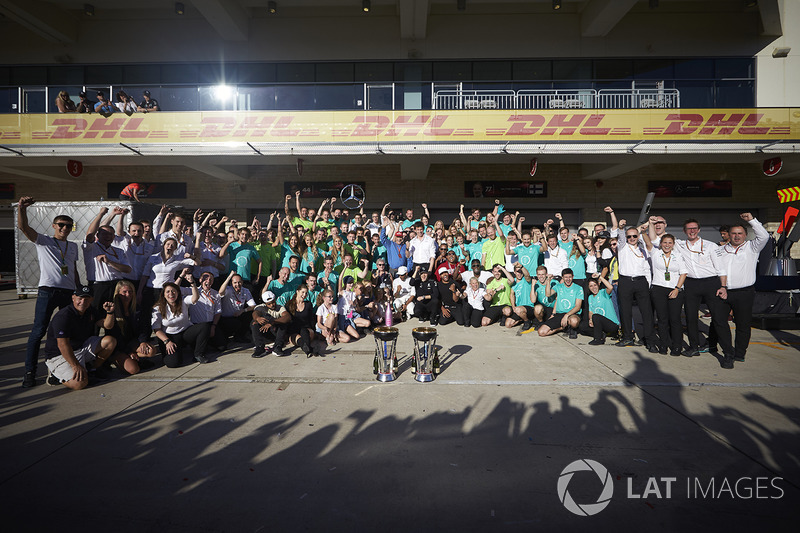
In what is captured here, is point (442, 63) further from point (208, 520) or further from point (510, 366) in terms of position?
point (208, 520)

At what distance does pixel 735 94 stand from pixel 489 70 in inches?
341

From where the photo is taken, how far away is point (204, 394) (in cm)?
423

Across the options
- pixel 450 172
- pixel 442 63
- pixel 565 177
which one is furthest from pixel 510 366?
pixel 442 63

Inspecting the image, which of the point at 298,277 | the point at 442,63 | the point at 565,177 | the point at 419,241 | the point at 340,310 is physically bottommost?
the point at 340,310

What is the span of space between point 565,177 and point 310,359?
1371cm

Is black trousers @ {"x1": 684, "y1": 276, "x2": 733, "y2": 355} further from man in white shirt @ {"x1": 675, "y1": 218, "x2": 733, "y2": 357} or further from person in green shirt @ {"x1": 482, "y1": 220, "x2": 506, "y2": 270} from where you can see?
person in green shirt @ {"x1": 482, "y1": 220, "x2": 506, "y2": 270}

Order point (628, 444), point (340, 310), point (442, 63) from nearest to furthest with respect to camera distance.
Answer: point (628, 444), point (340, 310), point (442, 63)

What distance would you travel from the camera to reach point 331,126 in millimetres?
11922

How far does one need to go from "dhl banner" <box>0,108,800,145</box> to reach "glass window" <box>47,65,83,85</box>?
461cm

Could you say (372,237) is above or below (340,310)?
above

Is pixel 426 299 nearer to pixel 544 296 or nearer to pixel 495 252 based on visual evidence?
pixel 495 252

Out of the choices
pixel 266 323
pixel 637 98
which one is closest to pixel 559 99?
pixel 637 98

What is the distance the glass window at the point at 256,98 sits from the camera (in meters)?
12.5

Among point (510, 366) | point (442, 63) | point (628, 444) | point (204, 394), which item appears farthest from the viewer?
point (442, 63)
